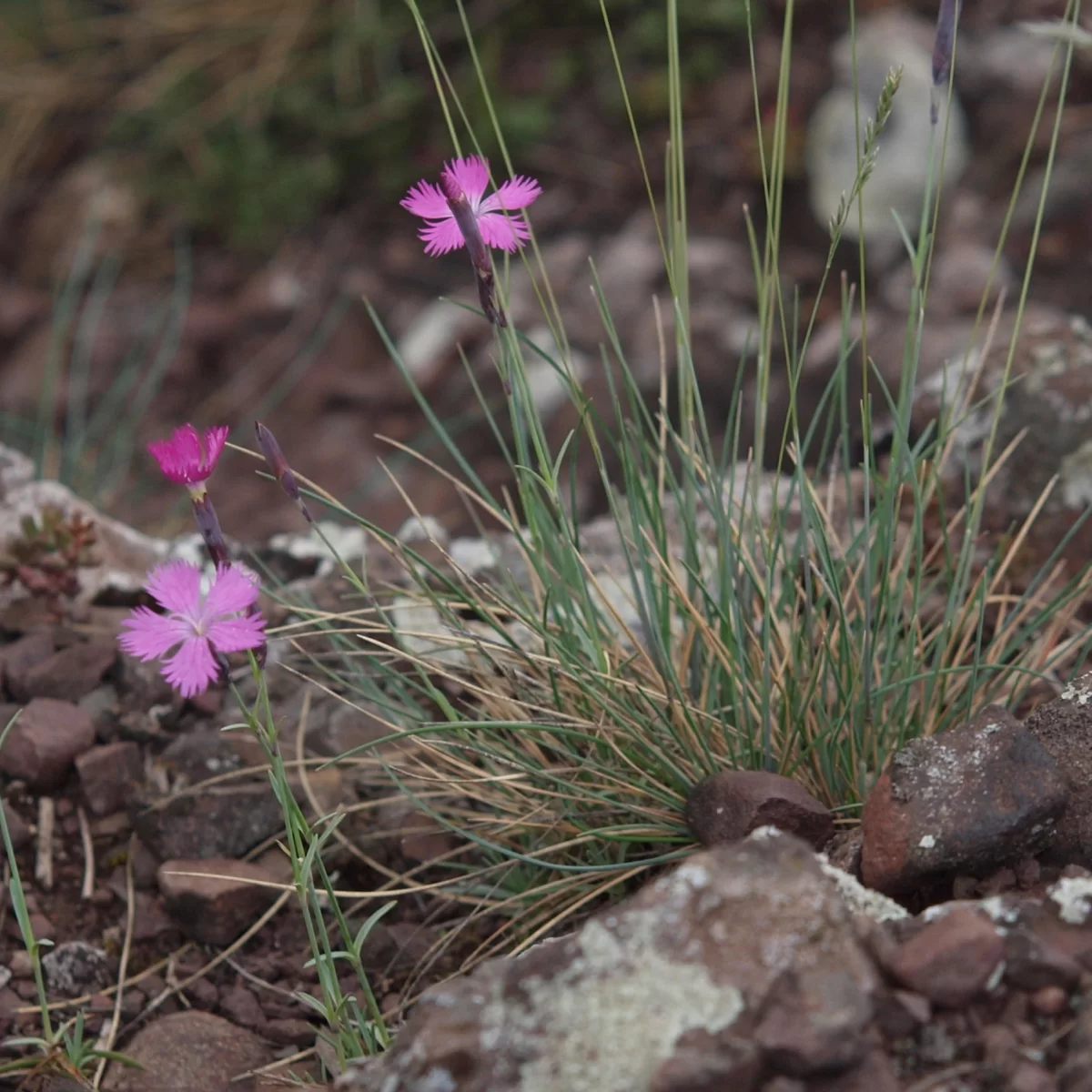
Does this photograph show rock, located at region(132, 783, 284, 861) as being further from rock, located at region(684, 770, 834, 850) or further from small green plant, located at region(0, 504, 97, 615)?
rock, located at region(684, 770, 834, 850)

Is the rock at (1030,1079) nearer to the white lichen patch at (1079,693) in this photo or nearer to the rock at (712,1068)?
the rock at (712,1068)

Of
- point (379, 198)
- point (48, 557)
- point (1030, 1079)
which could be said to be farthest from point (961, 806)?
point (379, 198)

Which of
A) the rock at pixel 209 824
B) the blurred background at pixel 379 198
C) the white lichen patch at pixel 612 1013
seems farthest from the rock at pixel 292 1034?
the blurred background at pixel 379 198

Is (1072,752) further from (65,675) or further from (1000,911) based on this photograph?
(65,675)

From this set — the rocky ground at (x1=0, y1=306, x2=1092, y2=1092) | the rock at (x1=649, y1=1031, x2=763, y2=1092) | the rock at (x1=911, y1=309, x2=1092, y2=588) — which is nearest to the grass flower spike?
the rocky ground at (x1=0, y1=306, x2=1092, y2=1092)

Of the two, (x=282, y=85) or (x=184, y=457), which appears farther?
(x=282, y=85)

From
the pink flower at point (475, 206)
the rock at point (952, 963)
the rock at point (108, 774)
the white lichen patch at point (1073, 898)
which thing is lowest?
the rock at point (108, 774)
